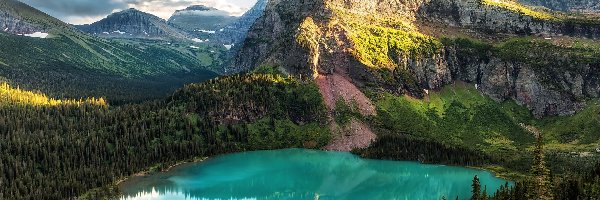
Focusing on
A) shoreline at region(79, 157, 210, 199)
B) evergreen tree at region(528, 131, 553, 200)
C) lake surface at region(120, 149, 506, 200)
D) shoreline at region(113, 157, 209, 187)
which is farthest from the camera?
shoreline at region(113, 157, 209, 187)

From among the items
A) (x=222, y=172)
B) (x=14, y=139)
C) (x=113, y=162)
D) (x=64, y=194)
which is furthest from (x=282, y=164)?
(x=14, y=139)

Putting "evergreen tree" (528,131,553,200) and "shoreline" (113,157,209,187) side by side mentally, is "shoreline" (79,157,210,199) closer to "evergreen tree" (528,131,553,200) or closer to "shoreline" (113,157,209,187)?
"shoreline" (113,157,209,187)

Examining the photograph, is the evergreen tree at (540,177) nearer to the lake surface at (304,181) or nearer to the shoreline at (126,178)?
the lake surface at (304,181)

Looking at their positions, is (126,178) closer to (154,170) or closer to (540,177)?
(154,170)

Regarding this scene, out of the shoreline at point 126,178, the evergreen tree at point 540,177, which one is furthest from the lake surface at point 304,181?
the evergreen tree at point 540,177

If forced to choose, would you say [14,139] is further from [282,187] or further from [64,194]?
[282,187]

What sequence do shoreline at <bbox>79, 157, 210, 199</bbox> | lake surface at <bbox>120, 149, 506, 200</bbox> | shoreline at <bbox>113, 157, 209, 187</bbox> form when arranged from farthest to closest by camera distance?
shoreline at <bbox>113, 157, 209, 187</bbox> → lake surface at <bbox>120, 149, 506, 200</bbox> → shoreline at <bbox>79, 157, 210, 199</bbox>

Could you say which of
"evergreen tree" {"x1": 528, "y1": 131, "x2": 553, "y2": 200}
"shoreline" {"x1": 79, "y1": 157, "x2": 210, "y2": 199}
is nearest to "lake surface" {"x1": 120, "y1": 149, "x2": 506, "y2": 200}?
"shoreline" {"x1": 79, "y1": 157, "x2": 210, "y2": 199}

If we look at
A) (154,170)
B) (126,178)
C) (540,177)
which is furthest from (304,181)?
(540,177)
